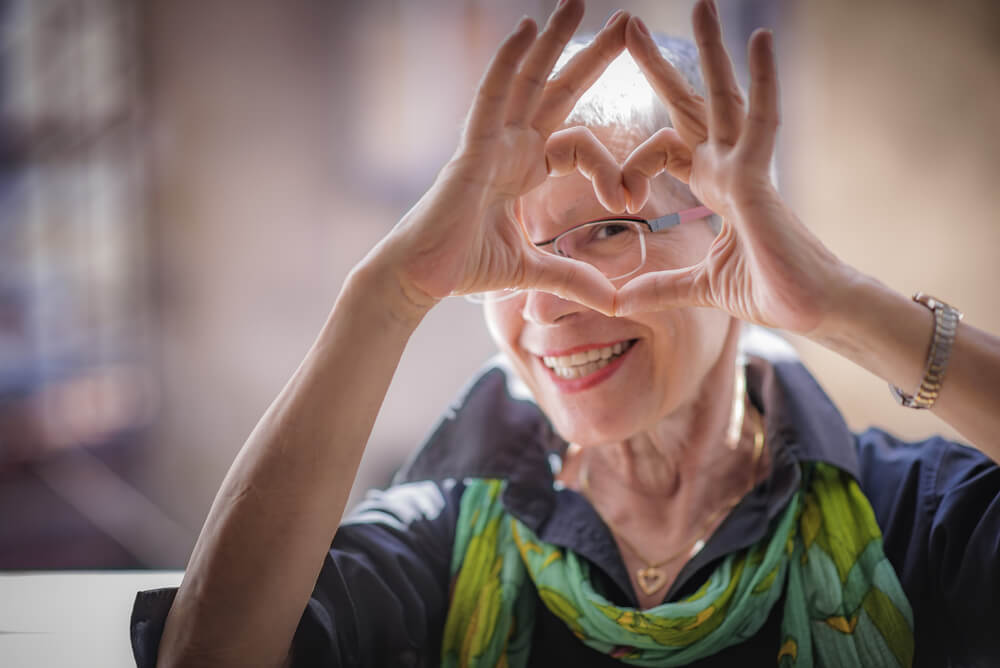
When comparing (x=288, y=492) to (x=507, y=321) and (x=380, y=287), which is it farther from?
(x=507, y=321)

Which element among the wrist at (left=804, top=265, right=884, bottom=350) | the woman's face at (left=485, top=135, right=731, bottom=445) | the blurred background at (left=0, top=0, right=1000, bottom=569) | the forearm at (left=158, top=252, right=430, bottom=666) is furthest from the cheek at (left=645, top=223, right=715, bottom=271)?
the blurred background at (left=0, top=0, right=1000, bottom=569)

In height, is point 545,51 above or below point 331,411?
above

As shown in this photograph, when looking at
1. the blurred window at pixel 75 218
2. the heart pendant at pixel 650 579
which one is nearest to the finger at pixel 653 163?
the heart pendant at pixel 650 579

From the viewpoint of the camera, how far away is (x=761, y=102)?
85cm

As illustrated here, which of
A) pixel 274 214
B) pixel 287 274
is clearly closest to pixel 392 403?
pixel 287 274

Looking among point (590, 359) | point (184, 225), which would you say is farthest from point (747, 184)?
point (184, 225)

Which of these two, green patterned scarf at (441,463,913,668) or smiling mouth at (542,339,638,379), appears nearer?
green patterned scarf at (441,463,913,668)

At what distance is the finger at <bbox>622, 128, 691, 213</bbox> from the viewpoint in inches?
39.8

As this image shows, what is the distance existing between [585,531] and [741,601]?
0.27 meters

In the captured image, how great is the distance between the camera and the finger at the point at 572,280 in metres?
1.02

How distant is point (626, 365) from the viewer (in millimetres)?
1177

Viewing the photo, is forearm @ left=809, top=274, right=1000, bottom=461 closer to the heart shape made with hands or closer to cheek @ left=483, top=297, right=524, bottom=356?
the heart shape made with hands

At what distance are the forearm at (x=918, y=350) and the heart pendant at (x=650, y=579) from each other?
532 millimetres

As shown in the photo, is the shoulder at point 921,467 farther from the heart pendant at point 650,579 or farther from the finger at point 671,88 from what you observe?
the finger at point 671,88
